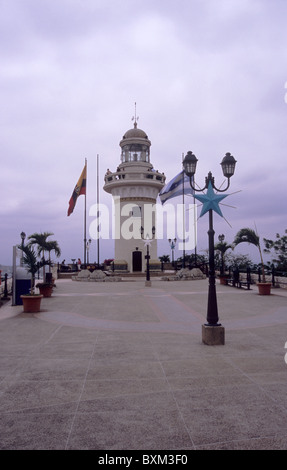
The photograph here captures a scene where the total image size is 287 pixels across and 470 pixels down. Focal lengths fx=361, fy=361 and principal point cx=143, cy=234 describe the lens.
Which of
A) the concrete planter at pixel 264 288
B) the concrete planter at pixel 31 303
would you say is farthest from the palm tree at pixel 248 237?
the concrete planter at pixel 31 303

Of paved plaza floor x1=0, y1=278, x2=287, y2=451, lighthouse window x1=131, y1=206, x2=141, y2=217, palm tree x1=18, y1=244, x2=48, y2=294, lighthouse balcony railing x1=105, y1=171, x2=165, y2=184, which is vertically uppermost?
lighthouse balcony railing x1=105, y1=171, x2=165, y2=184

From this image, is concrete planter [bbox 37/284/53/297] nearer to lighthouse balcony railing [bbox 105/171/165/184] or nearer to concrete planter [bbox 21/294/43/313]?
concrete planter [bbox 21/294/43/313]

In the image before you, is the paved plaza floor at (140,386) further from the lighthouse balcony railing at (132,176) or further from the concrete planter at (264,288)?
the lighthouse balcony railing at (132,176)

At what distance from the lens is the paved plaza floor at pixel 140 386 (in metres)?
4.05

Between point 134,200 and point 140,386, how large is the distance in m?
37.9

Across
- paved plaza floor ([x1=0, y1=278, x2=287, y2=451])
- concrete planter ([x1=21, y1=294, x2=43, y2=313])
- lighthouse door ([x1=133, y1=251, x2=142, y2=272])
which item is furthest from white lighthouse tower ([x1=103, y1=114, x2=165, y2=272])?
paved plaza floor ([x1=0, y1=278, x2=287, y2=451])

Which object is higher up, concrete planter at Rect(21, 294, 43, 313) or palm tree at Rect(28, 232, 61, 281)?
palm tree at Rect(28, 232, 61, 281)

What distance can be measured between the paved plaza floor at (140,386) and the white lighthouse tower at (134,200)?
30956 mm

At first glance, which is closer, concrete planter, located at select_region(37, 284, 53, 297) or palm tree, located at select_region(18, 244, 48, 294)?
palm tree, located at select_region(18, 244, 48, 294)

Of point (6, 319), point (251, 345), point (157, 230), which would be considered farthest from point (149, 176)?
point (251, 345)

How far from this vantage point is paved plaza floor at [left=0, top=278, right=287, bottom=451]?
13.3ft

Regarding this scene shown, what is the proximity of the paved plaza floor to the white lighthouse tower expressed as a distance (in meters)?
31.0

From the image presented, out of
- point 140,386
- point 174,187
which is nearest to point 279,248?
point 174,187

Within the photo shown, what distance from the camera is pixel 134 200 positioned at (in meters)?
43.0
